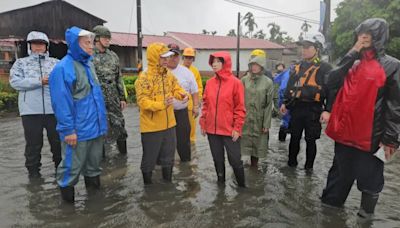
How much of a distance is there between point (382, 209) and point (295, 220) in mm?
1092

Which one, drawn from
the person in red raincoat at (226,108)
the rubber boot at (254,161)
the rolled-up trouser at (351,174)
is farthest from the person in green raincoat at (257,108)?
the rolled-up trouser at (351,174)

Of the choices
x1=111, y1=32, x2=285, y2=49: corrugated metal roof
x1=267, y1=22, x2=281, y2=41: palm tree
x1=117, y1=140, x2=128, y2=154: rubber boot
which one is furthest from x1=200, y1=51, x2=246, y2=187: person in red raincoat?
x1=267, y1=22, x2=281, y2=41: palm tree

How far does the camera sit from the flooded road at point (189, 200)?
11.9 ft

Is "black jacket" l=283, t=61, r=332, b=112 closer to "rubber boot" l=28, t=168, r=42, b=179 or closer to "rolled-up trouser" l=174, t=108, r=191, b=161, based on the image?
"rolled-up trouser" l=174, t=108, r=191, b=161

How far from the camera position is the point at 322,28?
13.8 meters

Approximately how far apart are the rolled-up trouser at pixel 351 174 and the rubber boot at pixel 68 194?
9.14 feet

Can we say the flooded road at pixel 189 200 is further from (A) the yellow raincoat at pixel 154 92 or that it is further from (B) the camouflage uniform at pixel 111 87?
(A) the yellow raincoat at pixel 154 92

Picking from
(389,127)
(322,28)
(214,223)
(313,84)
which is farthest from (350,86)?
(322,28)

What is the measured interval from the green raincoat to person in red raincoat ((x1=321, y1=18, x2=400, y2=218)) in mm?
1541

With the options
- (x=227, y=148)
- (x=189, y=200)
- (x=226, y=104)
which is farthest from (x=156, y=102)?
(x=189, y=200)

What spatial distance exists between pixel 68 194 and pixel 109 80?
1.96 metres

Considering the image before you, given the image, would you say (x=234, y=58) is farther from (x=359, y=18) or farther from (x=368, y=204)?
(x=368, y=204)

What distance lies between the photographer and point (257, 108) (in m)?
5.17

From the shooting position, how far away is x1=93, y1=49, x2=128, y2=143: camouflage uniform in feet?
17.3
